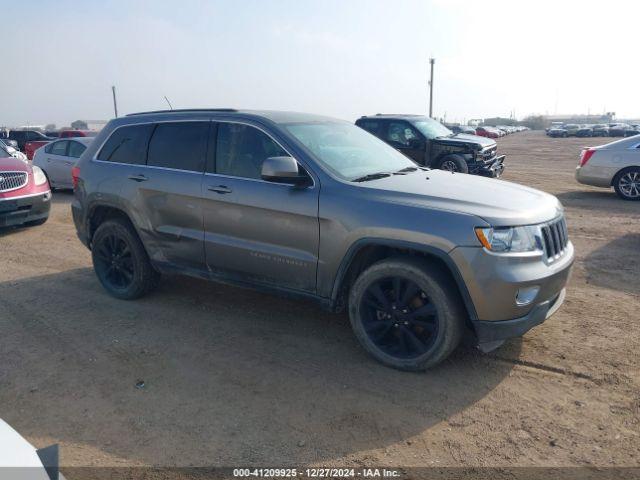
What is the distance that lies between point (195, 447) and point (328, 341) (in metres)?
1.64

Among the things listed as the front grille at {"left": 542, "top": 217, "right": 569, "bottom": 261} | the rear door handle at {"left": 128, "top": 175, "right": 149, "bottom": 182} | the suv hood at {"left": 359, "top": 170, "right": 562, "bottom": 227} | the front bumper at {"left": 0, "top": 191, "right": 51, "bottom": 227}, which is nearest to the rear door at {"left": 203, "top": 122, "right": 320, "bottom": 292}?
the suv hood at {"left": 359, "top": 170, "right": 562, "bottom": 227}

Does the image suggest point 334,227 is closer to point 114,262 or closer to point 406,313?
point 406,313

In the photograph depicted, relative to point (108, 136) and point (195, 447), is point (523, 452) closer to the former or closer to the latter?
point (195, 447)

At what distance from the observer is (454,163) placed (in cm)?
1335

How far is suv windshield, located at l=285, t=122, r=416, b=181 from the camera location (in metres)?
4.35

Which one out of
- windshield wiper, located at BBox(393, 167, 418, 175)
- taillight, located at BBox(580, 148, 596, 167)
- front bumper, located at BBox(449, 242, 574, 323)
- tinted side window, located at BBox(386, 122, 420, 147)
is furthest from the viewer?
→ tinted side window, located at BBox(386, 122, 420, 147)

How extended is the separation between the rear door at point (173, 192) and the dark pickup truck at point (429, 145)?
876 centimetres

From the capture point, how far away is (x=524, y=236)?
11.9 ft

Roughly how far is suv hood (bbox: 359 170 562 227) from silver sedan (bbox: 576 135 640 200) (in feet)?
27.0

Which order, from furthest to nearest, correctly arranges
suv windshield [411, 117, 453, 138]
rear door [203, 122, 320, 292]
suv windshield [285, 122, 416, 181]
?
suv windshield [411, 117, 453, 138] < suv windshield [285, 122, 416, 181] < rear door [203, 122, 320, 292]

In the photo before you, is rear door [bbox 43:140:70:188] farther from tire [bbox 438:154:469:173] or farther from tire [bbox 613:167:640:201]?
tire [bbox 613:167:640:201]

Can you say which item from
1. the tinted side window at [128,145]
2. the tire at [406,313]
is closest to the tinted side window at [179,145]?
the tinted side window at [128,145]

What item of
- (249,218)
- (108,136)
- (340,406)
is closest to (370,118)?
(108,136)

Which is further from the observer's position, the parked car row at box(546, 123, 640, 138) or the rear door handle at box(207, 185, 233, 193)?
the parked car row at box(546, 123, 640, 138)
